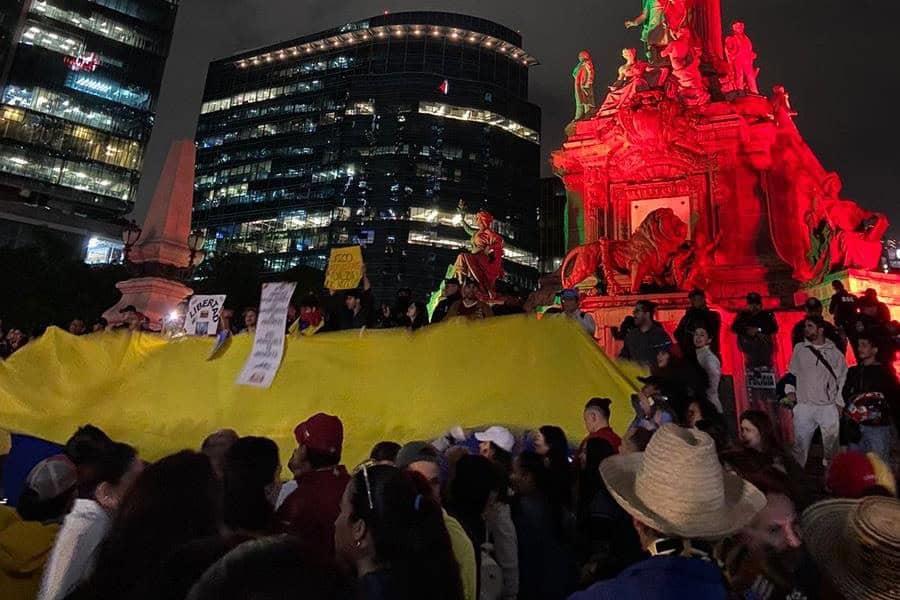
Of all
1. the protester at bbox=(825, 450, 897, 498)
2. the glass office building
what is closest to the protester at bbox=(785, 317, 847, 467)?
the protester at bbox=(825, 450, 897, 498)

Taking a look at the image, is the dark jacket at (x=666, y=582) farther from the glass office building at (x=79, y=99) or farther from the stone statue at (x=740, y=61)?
the glass office building at (x=79, y=99)

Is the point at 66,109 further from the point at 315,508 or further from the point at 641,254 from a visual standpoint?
the point at 315,508

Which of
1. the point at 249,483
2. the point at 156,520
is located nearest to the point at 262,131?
the point at 249,483

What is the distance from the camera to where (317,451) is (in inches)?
151

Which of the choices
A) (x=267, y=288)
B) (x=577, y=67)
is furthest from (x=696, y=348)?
(x=577, y=67)

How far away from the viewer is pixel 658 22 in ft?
76.0

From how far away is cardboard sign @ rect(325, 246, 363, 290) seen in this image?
9.84 meters

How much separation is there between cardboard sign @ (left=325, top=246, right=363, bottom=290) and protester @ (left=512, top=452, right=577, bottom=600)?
19.3 feet

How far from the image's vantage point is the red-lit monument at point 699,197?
17438 mm

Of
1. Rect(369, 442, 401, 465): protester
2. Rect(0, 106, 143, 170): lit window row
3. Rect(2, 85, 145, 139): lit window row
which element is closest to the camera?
Rect(369, 442, 401, 465): protester

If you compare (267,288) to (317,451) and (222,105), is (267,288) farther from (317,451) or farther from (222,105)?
(222,105)

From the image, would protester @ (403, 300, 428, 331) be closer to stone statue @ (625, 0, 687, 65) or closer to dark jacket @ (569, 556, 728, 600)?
dark jacket @ (569, 556, 728, 600)

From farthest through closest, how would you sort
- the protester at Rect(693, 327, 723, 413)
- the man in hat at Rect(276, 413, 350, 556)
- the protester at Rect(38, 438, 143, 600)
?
the protester at Rect(693, 327, 723, 413)
the man in hat at Rect(276, 413, 350, 556)
the protester at Rect(38, 438, 143, 600)

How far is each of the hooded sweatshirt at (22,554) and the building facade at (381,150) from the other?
8391cm
